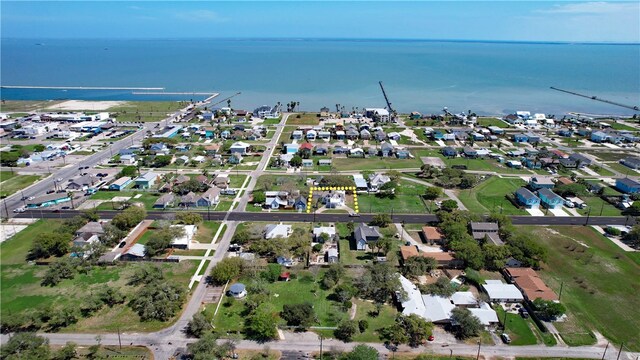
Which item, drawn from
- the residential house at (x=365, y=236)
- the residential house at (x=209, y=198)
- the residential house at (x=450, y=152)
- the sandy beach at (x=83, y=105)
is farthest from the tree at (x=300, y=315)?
the sandy beach at (x=83, y=105)

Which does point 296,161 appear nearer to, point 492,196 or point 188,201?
point 188,201

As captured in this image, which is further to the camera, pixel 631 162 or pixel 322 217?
pixel 631 162

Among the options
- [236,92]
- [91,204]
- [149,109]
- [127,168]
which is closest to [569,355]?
[91,204]

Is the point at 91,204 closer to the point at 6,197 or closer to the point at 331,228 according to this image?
the point at 6,197

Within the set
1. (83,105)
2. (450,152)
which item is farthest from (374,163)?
(83,105)

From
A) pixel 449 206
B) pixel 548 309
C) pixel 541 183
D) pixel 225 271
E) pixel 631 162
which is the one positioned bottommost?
pixel 548 309

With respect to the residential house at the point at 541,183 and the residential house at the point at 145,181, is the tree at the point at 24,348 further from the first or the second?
the residential house at the point at 541,183
